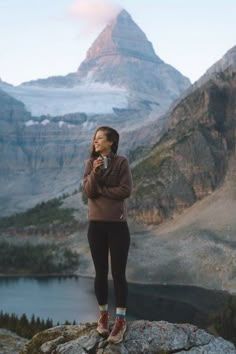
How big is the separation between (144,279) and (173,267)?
25.7ft

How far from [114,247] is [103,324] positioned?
1.79 m

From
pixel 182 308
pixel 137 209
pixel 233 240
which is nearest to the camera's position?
pixel 182 308

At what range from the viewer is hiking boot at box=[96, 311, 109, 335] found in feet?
46.3

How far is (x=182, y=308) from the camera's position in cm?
10194

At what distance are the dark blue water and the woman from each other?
6722cm

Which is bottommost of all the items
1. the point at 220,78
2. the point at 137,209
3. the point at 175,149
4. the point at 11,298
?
the point at 11,298

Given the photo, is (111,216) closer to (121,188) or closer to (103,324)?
(121,188)

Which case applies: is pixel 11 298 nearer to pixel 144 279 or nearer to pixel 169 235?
pixel 144 279

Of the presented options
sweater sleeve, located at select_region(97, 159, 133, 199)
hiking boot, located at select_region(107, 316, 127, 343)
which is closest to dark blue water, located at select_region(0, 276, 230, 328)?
hiking boot, located at select_region(107, 316, 127, 343)

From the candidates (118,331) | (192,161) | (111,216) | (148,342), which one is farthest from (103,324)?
(192,161)

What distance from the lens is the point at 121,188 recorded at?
13.6m

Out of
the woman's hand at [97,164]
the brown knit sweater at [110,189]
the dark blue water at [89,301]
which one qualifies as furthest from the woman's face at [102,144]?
the dark blue water at [89,301]

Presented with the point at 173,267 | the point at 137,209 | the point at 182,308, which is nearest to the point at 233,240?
the point at 173,267

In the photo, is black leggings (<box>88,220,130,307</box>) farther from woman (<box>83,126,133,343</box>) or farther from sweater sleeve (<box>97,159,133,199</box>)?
sweater sleeve (<box>97,159,133,199</box>)
